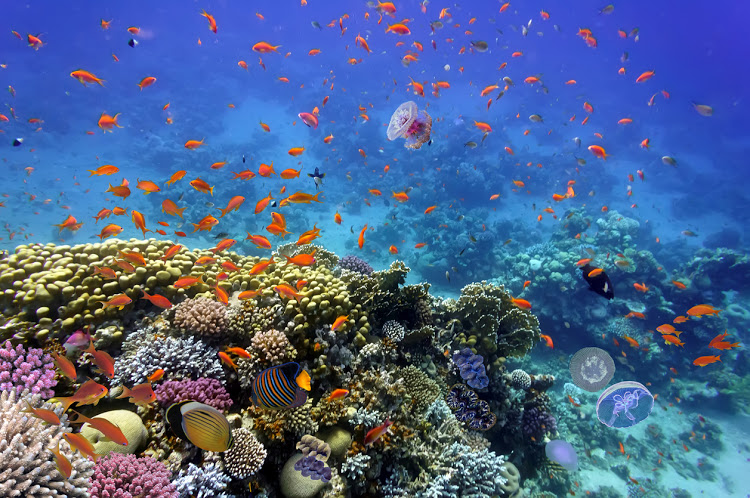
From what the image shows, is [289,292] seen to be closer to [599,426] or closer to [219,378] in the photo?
[219,378]

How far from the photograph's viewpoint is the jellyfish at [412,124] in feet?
15.4

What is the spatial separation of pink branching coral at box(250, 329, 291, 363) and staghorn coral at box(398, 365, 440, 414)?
1.88 m

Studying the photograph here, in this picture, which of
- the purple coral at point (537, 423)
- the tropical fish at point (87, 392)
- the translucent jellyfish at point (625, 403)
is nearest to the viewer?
the tropical fish at point (87, 392)

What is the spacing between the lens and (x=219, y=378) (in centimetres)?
395

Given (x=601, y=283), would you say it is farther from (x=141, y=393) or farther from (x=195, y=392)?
(x=141, y=393)

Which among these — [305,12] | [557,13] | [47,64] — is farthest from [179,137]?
[557,13]

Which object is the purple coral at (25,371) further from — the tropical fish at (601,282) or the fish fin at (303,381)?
the tropical fish at (601,282)

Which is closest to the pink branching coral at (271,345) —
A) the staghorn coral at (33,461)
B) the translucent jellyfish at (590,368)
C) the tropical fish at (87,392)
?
the tropical fish at (87,392)

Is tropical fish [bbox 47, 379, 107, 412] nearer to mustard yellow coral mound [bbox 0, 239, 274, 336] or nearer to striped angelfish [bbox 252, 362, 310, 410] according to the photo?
striped angelfish [bbox 252, 362, 310, 410]

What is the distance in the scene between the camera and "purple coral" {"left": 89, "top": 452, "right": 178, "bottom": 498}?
2570mm

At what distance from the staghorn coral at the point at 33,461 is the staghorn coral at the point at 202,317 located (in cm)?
149

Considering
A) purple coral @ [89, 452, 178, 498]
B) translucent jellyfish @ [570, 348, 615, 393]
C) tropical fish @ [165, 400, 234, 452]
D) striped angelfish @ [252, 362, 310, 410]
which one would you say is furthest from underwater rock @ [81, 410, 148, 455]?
translucent jellyfish @ [570, 348, 615, 393]

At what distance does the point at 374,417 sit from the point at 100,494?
2642 mm

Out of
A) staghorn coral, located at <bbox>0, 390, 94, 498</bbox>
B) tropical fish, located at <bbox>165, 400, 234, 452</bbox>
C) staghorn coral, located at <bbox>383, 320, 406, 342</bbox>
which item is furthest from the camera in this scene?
staghorn coral, located at <bbox>383, 320, 406, 342</bbox>
